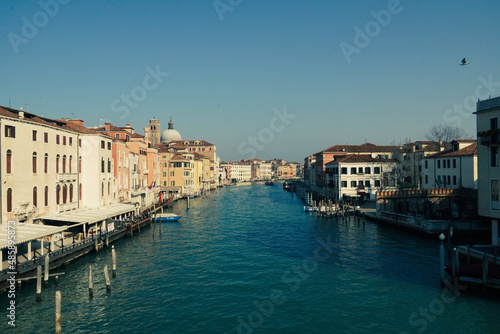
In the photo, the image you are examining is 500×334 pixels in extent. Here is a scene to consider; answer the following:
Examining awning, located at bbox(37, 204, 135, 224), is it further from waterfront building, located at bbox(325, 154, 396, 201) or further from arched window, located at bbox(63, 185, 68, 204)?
waterfront building, located at bbox(325, 154, 396, 201)

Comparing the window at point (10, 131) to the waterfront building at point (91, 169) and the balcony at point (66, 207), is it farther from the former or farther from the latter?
the waterfront building at point (91, 169)

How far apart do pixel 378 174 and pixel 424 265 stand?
35213 millimetres

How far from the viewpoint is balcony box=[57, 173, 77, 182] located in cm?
2942

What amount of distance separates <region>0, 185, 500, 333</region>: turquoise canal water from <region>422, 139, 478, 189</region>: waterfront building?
46.1 ft

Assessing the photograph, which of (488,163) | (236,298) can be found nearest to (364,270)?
(236,298)

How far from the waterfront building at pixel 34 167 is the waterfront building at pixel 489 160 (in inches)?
1188

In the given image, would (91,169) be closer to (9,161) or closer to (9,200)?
(9,161)

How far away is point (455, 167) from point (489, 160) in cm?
2056

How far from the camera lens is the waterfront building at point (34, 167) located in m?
23.0

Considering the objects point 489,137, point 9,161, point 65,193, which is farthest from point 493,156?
point 65,193

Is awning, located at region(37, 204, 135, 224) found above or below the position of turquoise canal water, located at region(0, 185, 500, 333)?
above

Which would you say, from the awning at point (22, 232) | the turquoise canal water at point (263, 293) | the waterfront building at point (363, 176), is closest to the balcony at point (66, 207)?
the turquoise canal water at point (263, 293)

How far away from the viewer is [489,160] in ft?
75.8

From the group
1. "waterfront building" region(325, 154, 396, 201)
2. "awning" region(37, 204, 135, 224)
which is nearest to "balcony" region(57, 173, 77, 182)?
"awning" region(37, 204, 135, 224)
